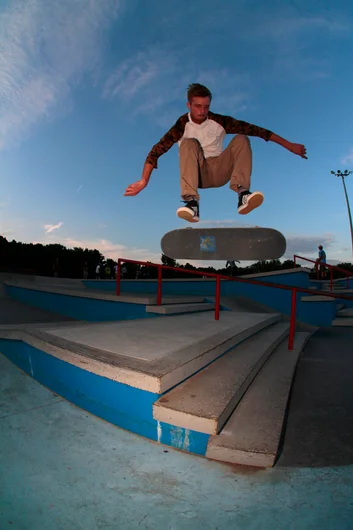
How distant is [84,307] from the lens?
260 inches

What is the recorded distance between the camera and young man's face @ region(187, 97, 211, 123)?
1830mm

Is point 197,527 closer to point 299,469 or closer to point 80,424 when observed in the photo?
point 299,469

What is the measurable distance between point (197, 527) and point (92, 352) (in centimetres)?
134

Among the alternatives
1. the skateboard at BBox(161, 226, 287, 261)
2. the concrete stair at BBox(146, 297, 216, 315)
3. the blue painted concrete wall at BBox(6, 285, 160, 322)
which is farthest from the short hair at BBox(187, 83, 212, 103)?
the blue painted concrete wall at BBox(6, 285, 160, 322)

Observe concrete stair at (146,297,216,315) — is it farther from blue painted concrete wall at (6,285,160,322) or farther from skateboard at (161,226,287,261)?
skateboard at (161,226,287,261)

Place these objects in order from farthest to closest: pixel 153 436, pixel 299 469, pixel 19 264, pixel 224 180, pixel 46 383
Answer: pixel 19 264, pixel 46 383, pixel 224 180, pixel 153 436, pixel 299 469

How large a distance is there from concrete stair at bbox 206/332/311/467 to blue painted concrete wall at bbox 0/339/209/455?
136 mm

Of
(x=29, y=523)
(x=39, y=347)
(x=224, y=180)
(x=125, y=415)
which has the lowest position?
(x=29, y=523)

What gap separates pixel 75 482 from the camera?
147 cm

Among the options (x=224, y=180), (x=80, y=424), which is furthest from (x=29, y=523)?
(x=224, y=180)

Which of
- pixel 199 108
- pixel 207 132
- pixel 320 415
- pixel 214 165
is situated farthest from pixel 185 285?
pixel 199 108

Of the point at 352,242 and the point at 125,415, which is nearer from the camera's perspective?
the point at 125,415

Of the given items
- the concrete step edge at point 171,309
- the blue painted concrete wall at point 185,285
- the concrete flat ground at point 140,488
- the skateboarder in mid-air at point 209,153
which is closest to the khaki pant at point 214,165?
the skateboarder in mid-air at point 209,153

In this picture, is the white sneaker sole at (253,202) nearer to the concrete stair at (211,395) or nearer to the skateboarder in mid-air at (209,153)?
the skateboarder in mid-air at (209,153)
